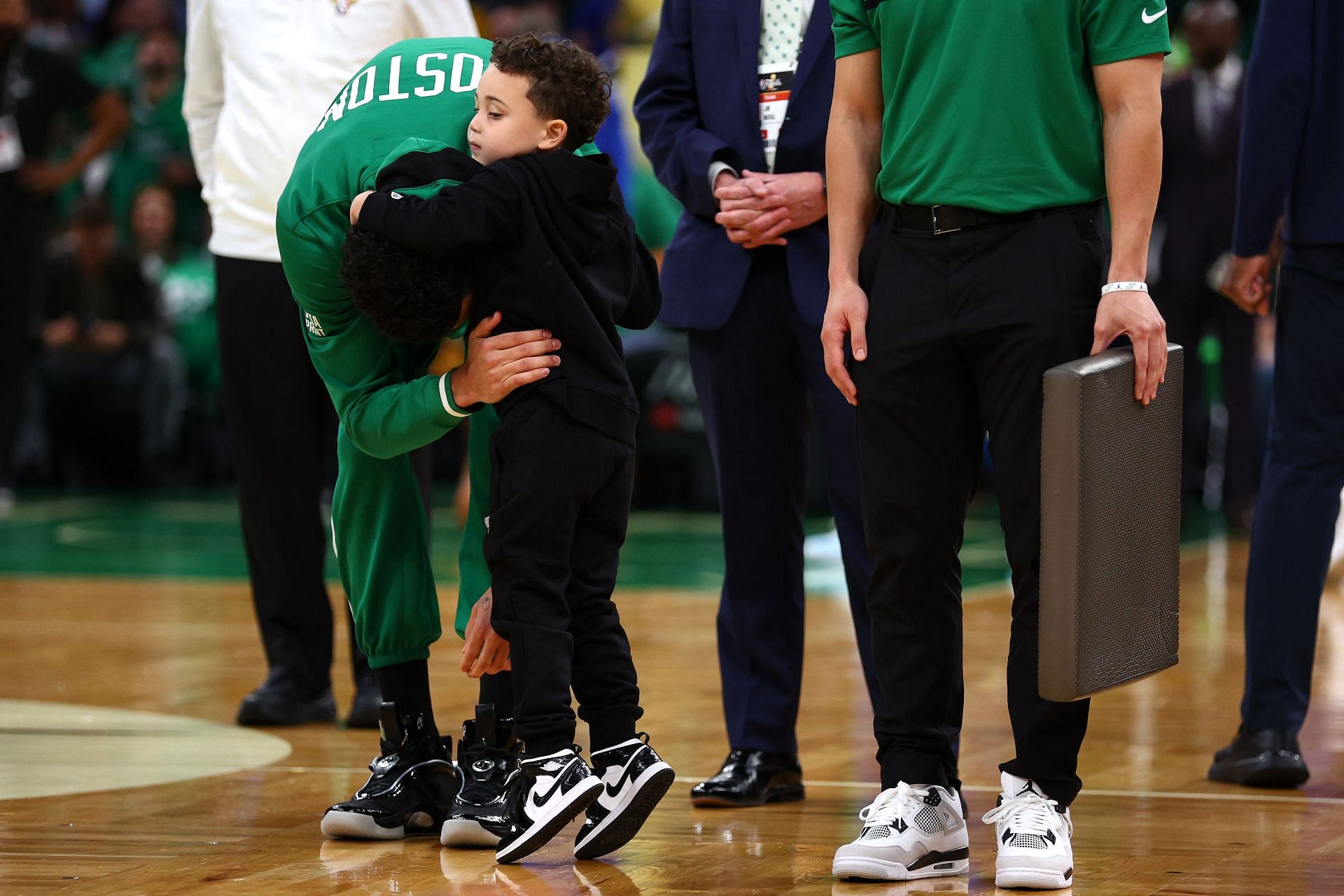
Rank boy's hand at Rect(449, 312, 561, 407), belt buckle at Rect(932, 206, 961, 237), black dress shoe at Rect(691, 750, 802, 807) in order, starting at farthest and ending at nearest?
black dress shoe at Rect(691, 750, 802, 807), boy's hand at Rect(449, 312, 561, 407), belt buckle at Rect(932, 206, 961, 237)

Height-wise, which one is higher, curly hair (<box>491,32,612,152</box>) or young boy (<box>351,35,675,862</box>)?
curly hair (<box>491,32,612,152</box>)

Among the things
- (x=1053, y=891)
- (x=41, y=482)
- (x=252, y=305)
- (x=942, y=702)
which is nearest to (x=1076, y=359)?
(x=942, y=702)

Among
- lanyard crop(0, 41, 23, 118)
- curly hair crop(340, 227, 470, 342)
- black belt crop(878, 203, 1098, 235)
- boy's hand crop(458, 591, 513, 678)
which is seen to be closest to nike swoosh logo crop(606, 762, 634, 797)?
boy's hand crop(458, 591, 513, 678)

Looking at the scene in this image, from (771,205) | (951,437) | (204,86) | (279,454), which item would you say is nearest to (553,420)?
(951,437)

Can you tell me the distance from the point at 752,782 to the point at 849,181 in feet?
3.43

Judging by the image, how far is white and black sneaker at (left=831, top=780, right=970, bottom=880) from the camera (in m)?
2.61

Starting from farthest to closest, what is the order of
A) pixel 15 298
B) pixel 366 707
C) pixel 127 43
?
pixel 127 43 < pixel 15 298 < pixel 366 707

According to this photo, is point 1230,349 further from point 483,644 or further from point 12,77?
point 483,644

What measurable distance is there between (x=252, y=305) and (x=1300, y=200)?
82.0 inches

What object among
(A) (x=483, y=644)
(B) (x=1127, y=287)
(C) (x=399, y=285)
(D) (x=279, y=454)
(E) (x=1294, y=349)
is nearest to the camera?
(B) (x=1127, y=287)

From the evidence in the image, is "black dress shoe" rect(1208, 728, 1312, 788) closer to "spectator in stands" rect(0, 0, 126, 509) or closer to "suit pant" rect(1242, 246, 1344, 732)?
"suit pant" rect(1242, 246, 1344, 732)

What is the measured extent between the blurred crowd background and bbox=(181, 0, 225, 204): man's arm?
12.6 feet

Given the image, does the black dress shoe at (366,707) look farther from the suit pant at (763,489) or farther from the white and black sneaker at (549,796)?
the white and black sneaker at (549,796)

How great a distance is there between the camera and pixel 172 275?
9.93 metres
